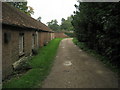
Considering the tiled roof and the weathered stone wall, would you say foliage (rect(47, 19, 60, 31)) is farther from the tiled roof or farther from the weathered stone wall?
the weathered stone wall

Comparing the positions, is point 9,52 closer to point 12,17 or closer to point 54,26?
point 12,17

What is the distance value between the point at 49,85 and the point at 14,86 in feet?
5.12

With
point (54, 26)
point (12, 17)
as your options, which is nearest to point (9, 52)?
point (12, 17)

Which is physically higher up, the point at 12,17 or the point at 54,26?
the point at 54,26

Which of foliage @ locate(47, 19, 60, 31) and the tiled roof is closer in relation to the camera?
the tiled roof

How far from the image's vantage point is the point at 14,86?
18.7 feet

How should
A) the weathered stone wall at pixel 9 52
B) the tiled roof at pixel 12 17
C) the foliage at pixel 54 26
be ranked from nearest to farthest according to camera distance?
the weathered stone wall at pixel 9 52, the tiled roof at pixel 12 17, the foliage at pixel 54 26

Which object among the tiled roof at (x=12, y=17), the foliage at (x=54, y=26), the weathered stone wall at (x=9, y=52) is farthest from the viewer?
the foliage at (x=54, y=26)

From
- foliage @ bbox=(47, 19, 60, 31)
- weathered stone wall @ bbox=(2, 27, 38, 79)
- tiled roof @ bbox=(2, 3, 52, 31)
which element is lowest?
weathered stone wall @ bbox=(2, 27, 38, 79)

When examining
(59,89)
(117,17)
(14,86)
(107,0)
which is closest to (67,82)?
(59,89)

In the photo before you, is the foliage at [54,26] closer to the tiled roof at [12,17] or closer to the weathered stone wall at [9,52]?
the tiled roof at [12,17]

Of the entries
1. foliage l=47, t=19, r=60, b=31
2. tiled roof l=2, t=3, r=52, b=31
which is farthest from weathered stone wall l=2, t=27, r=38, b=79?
foliage l=47, t=19, r=60, b=31

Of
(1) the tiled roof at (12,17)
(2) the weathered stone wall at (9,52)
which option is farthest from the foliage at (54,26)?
(2) the weathered stone wall at (9,52)

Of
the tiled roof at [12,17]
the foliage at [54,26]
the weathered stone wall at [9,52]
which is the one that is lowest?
the weathered stone wall at [9,52]
